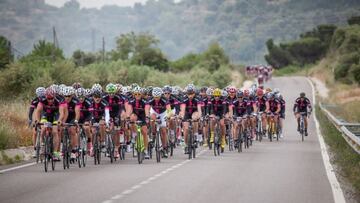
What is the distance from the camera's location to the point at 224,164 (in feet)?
83.5

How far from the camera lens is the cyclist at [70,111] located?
945 inches

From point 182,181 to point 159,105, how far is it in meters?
7.81

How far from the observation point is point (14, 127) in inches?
1278

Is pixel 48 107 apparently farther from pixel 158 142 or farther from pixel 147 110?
pixel 158 142

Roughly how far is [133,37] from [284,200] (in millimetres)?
138001

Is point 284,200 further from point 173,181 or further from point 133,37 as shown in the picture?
point 133,37

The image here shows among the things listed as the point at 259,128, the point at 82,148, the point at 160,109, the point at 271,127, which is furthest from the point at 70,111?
the point at 271,127

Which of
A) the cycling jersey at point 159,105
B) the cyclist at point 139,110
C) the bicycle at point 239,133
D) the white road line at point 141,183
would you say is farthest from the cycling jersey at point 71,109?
the bicycle at point 239,133

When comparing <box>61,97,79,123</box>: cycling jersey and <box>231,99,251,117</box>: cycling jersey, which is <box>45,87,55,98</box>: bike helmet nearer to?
<box>61,97,79,123</box>: cycling jersey

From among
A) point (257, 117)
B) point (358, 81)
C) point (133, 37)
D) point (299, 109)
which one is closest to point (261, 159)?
point (257, 117)

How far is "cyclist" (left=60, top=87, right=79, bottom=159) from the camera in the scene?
78.8 feet

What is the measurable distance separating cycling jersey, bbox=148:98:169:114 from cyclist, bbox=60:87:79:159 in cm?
304

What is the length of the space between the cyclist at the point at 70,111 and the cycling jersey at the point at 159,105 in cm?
304

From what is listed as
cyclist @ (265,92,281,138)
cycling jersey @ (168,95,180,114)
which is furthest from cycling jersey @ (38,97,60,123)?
cyclist @ (265,92,281,138)
